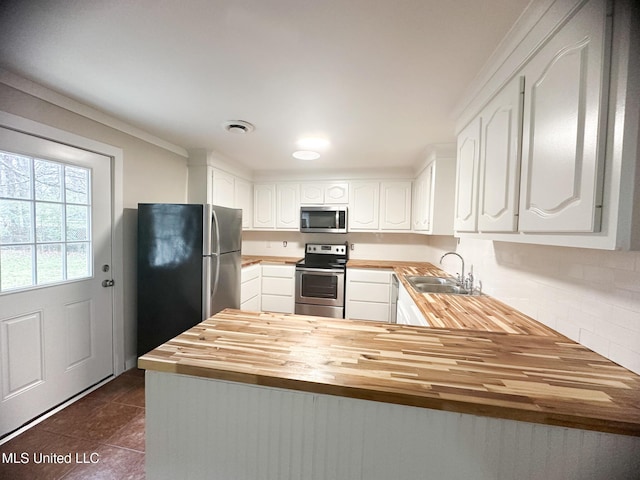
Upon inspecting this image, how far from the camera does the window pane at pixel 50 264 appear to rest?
166 cm

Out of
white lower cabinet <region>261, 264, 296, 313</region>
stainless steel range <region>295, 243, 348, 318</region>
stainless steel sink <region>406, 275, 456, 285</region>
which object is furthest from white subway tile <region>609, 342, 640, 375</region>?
white lower cabinet <region>261, 264, 296, 313</region>

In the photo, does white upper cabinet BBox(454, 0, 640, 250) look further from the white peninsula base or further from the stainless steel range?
the stainless steel range

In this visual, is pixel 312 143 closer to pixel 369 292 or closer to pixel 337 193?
pixel 337 193

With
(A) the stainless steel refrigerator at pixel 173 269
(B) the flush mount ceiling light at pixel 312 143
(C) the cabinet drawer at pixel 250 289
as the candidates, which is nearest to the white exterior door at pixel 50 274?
(A) the stainless steel refrigerator at pixel 173 269

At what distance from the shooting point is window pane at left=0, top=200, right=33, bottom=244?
148cm

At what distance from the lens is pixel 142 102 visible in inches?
69.2

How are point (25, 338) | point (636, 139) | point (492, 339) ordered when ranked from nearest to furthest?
point (636, 139)
point (492, 339)
point (25, 338)

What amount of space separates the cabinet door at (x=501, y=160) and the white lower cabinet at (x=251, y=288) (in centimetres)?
261

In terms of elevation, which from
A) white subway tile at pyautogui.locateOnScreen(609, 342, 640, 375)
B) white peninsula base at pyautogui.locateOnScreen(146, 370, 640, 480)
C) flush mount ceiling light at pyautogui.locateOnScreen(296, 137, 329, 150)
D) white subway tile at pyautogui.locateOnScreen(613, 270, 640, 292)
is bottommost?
white peninsula base at pyautogui.locateOnScreen(146, 370, 640, 480)

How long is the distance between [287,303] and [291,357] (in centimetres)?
283

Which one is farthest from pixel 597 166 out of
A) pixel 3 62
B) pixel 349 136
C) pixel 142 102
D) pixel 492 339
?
pixel 3 62

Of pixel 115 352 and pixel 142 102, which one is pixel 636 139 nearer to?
pixel 142 102

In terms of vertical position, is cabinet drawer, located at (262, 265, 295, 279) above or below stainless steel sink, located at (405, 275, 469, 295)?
below
